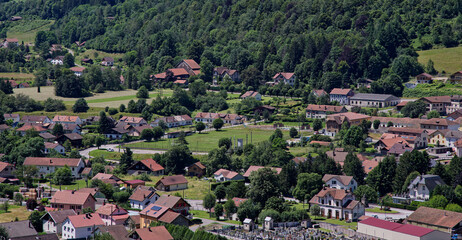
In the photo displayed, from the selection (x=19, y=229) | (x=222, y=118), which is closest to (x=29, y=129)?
(x=222, y=118)

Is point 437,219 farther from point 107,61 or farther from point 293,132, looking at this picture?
point 107,61

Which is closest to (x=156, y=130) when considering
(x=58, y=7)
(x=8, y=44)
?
(x=8, y=44)

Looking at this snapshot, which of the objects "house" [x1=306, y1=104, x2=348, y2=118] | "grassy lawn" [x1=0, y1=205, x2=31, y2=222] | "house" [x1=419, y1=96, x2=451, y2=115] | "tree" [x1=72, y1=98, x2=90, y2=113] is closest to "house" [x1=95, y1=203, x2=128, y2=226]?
"grassy lawn" [x1=0, y1=205, x2=31, y2=222]

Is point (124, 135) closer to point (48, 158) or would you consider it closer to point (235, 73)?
point (48, 158)

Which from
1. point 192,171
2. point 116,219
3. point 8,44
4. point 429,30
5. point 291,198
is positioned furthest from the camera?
point 8,44

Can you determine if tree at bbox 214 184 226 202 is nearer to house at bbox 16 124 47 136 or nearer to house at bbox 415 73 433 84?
house at bbox 16 124 47 136

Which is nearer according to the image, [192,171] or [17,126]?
[192,171]

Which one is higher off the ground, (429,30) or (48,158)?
(429,30)
